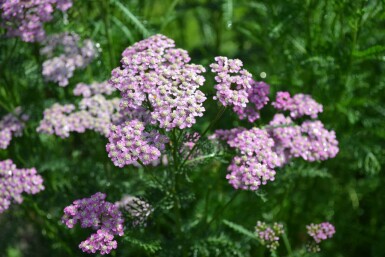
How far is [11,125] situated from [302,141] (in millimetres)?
1781

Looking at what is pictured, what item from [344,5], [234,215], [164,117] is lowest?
[234,215]

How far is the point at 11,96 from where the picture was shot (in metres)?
3.46

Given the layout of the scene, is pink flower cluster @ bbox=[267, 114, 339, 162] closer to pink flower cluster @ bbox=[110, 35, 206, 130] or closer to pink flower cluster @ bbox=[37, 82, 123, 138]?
pink flower cluster @ bbox=[110, 35, 206, 130]

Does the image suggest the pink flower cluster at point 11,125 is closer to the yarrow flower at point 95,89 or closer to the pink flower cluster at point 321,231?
the yarrow flower at point 95,89

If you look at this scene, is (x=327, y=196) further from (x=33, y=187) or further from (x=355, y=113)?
(x=33, y=187)

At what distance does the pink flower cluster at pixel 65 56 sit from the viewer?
10.4 feet

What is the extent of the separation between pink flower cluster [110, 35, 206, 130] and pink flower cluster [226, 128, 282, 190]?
1.07ft

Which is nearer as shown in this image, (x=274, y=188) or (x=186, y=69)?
(x=186, y=69)

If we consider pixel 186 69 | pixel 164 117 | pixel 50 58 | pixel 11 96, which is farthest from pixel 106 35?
pixel 164 117

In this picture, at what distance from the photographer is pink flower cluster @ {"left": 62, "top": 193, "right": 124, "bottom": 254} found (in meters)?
2.29

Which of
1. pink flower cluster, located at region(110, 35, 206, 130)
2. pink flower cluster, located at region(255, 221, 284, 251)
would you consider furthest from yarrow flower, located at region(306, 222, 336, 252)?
pink flower cluster, located at region(110, 35, 206, 130)

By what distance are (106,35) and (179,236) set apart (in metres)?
1.38

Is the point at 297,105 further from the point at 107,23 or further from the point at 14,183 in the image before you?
the point at 14,183

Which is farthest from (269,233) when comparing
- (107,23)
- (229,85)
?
(107,23)
